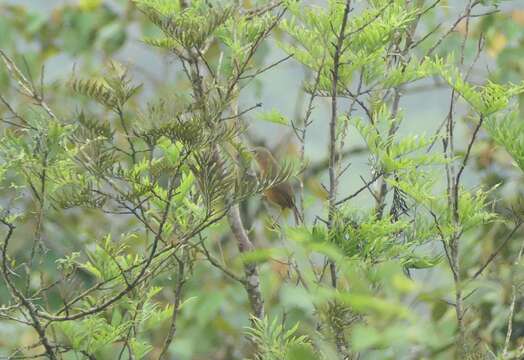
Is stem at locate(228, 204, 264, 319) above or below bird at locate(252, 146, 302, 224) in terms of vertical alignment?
below

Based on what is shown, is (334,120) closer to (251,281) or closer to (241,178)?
(241,178)

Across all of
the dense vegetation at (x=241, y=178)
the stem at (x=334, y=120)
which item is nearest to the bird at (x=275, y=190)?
the dense vegetation at (x=241, y=178)

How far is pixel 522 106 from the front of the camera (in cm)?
208

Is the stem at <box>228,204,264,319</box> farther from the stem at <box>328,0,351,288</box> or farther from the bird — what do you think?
the stem at <box>328,0,351,288</box>

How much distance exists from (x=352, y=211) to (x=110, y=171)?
0.23 meters

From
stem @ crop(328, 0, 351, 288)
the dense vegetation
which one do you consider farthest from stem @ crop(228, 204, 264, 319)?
stem @ crop(328, 0, 351, 288)

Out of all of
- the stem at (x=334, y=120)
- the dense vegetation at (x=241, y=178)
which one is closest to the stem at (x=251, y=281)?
the dense vegetation at (x=241, y=178)

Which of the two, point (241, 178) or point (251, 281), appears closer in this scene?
point (241, 178)

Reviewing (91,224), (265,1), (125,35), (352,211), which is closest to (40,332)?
(352,211)

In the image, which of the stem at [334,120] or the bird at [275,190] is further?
the bird at [275,190]

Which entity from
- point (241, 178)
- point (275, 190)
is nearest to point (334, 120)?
point (241, 178)

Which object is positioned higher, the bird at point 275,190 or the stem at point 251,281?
the bird at point 275,190

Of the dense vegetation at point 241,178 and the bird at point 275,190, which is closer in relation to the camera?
the dense vegetation at point 241,178

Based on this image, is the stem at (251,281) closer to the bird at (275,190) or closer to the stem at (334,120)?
the bird at (275,190)
